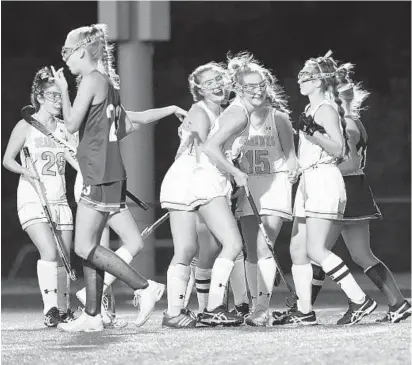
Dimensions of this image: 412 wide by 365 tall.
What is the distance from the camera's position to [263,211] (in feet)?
40.3

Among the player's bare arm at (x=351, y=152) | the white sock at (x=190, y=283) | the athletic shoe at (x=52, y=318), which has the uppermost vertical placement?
the player's bare arm at (x=351, y=152)

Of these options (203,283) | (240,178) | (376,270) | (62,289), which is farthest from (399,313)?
(62,289)

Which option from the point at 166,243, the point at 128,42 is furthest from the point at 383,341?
the point at 166,243

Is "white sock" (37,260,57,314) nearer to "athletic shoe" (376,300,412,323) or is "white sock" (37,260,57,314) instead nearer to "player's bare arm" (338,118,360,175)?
"player's bare arm" (338,118,360,175)

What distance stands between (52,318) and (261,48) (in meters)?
8.15

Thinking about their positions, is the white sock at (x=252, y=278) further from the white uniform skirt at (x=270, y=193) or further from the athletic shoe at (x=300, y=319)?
the white uniform skirt at (x=270, y=193)

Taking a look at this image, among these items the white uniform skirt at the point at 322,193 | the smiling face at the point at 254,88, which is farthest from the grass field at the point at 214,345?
the smiling face at the point at 254,88

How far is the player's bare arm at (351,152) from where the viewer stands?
12.5 m

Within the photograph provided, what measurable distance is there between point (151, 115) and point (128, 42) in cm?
341

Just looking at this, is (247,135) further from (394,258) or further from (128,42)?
(394,258)

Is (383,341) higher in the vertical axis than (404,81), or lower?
lower

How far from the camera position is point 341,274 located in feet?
39.8

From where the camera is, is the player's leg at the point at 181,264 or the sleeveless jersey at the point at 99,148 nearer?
the sleeveless jersey at the point at 99,148

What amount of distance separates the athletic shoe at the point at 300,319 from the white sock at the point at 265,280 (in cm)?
16
